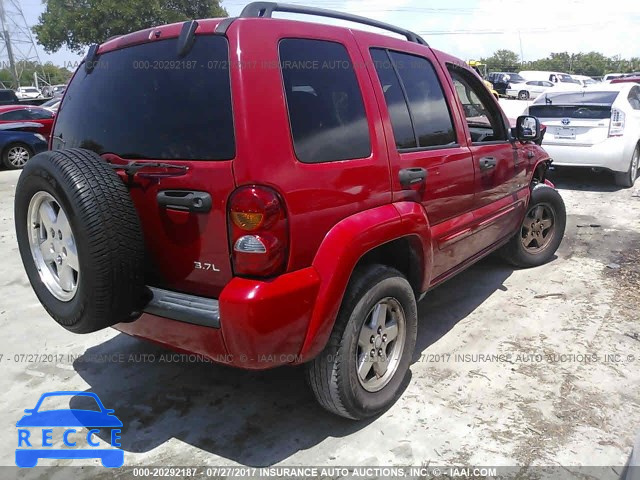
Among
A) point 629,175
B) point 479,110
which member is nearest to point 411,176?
point 479,110

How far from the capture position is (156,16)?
30.8 meters

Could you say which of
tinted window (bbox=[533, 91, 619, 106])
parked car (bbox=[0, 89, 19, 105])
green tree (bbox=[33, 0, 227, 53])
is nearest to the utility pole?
green tree (bbox=[33, 0, 227, 53])

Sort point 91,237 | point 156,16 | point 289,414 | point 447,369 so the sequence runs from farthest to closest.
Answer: point 156,16 < point 447,369 < point 289,414 < point 91,237

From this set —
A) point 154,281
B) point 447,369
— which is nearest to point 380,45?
point 154,281

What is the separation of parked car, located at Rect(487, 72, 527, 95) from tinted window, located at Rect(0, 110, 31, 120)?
23.5 metres

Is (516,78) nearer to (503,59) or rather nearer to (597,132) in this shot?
(597,132)

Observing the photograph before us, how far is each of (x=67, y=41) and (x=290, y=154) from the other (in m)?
36.3

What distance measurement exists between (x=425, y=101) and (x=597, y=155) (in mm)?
5843

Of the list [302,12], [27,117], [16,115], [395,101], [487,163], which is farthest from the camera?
[27,117]

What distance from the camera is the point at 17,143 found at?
39.5 feet

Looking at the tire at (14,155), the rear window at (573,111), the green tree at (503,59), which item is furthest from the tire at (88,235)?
the green tree at (503,59)

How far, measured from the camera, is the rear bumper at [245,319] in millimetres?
2244

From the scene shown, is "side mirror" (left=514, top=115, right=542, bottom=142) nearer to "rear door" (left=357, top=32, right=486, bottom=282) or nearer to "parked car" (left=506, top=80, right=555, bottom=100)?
"rear door" (left=357, top=32, right=486, bottom=282)

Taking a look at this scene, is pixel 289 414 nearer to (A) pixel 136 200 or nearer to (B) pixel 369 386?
(B) pixel 369 386
